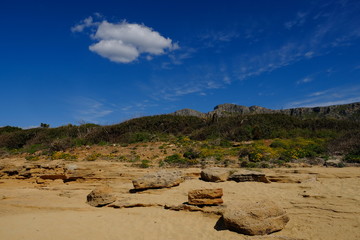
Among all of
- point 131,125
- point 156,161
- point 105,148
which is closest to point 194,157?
point 156,161

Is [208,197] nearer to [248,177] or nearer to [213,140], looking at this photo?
[248,177]

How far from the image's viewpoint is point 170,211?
7801mm

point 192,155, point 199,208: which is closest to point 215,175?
point 199,208

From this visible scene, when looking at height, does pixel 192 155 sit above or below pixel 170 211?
above

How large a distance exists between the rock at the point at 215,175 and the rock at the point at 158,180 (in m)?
1.33

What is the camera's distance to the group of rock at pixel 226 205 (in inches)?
233

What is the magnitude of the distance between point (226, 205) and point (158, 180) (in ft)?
11.2

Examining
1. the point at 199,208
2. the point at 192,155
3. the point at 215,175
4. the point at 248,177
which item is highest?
the point at 192,155

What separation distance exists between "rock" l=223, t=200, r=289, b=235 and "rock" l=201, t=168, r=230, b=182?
4.37 metres

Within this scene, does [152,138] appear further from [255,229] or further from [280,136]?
[255,229]

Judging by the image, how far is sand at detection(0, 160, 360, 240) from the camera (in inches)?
236

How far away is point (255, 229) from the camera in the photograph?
5.79m

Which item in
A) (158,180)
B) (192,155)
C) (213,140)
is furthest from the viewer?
(213,140)

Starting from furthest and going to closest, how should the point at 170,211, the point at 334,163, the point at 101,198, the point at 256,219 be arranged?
the point at 334,163 < the point at 101,198 < the point at 170,211 < the point at 256,219
